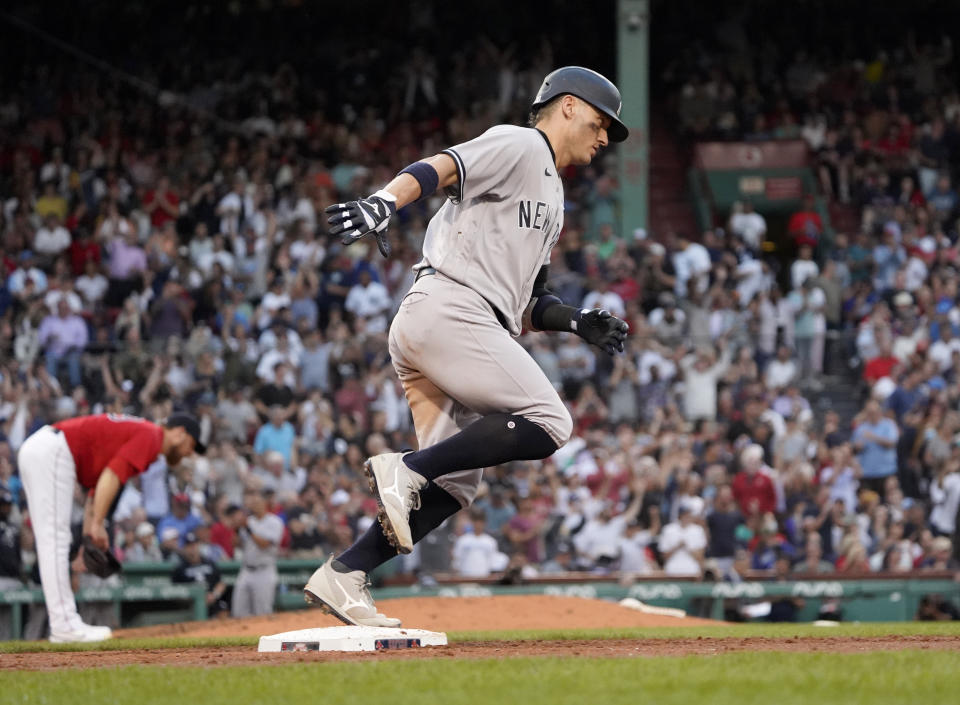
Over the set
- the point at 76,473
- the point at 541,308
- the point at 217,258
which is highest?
the point at 217,258

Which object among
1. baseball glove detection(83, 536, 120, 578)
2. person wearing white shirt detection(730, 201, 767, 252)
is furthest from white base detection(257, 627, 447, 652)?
person wearing white shirt detection(730, 201, 767, 252)

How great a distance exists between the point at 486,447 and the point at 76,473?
422 cm

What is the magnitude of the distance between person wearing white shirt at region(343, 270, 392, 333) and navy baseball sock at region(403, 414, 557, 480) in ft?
36.0

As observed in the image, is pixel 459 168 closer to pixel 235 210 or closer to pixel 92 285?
pixel 92 285

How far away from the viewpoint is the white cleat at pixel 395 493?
16.5ft

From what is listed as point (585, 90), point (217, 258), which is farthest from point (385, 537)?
point (217, 258)

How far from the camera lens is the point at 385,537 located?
535 cm

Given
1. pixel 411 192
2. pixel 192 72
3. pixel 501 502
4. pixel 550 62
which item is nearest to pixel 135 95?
pixel 192 72

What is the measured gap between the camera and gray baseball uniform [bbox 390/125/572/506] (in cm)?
508

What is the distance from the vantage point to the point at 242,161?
19.5m

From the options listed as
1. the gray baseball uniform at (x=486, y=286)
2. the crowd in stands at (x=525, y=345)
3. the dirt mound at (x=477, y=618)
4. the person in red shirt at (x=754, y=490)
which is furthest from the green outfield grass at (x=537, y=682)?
the person in red shirt at (x=754, y=490)

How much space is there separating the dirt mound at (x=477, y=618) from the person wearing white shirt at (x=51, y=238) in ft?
27.9

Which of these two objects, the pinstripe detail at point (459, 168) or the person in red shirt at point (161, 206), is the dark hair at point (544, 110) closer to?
the pinstripe detail at point (459, 168)

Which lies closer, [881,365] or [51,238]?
[881,365]
